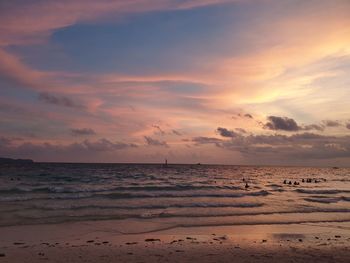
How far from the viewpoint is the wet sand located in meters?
13.4

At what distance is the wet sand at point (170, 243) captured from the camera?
13445 mm

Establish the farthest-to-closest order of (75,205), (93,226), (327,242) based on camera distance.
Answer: (75,205) → (93,226) → (327,242)

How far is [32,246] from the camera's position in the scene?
1499cm

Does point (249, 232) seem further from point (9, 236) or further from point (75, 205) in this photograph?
point (75, 205)

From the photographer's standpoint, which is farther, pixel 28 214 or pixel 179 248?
pixel 28 214

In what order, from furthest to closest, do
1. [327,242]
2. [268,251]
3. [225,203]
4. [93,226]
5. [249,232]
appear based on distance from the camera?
[225,203] < [93,226] < [249,232] < [327,242] < [268,251]

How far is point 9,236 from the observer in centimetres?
1711

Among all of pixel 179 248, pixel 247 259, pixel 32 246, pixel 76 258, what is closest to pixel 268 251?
pixel 247 259

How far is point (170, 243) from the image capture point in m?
15.8

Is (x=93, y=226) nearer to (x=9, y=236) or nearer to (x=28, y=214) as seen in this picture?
(x=9, y=236)

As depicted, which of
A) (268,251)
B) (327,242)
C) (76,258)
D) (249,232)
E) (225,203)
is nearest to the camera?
(76,258)

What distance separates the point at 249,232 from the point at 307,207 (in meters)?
13.1

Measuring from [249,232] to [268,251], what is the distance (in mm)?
4311

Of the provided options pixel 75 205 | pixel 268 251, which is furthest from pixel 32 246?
pixel 75 205
